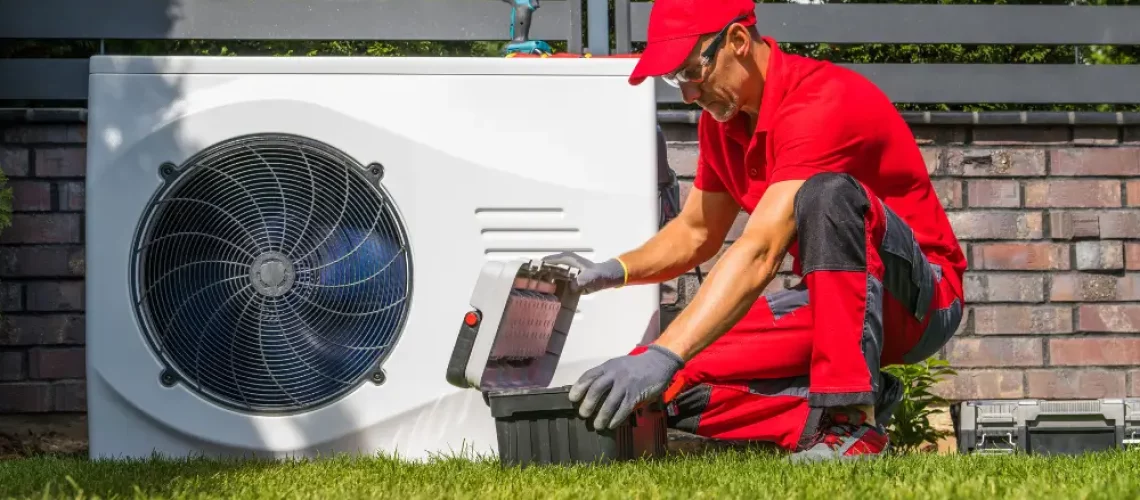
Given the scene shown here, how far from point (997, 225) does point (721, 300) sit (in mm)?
1614

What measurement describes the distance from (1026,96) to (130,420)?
2619 mm

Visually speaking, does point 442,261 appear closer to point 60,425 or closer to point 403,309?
point 403,309

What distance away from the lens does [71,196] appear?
3447 millimetres

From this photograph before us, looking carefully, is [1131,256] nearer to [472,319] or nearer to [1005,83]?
[1005,83]

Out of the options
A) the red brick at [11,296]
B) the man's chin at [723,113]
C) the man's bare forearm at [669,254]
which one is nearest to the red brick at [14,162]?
the red brick at [11,296]

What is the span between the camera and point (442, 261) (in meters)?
2.56

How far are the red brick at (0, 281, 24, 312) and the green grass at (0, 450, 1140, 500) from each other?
1.03 m

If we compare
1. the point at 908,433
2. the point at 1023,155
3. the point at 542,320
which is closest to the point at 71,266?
the point at 542,320

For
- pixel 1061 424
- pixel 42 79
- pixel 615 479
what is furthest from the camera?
pixel 42 79

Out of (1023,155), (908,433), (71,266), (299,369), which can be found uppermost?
(1023,155)

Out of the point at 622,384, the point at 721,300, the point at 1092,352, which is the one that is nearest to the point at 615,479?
the point at 622,384

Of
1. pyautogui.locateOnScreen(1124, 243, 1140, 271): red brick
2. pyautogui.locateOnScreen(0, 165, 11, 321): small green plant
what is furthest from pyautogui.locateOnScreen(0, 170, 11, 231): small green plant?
pyautogui.locateOnScreen(1124, 243, 1140, 271): red brick

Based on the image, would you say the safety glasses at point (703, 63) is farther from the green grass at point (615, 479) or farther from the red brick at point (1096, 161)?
the red brick at point (1096, 161)

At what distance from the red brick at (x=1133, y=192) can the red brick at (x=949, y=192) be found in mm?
492
